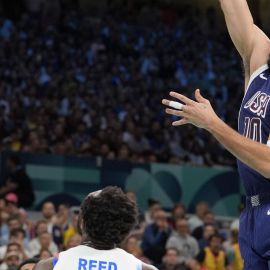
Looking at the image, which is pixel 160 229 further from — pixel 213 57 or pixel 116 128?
pixel 213 57

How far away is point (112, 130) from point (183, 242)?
4.94 meters

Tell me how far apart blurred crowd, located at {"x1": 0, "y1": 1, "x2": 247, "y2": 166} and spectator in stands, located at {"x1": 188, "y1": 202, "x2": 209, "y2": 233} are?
2238 mm

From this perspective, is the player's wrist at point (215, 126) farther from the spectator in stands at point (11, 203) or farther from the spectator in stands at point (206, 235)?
the spectator in stands at point (206, 235)

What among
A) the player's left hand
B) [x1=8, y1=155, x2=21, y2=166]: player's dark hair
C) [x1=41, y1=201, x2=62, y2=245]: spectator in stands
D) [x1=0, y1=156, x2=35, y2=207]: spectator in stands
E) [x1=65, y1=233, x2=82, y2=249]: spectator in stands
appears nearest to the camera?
the player's left hand

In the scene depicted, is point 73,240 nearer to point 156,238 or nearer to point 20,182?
point 156,238

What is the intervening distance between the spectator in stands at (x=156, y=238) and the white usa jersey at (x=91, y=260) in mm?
8861

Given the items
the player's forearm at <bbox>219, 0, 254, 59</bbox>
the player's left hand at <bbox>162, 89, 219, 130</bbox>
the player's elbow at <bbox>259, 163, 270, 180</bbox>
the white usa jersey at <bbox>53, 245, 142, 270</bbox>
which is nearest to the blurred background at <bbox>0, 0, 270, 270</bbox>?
the player's forearm at <bbox>219, 0, 254, 59</bbox>

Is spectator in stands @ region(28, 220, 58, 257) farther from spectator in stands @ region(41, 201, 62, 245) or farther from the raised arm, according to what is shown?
the raised arm

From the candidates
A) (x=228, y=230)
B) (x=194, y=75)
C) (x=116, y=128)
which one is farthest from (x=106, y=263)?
(x=194, y=75)

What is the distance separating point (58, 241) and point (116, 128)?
6015mm

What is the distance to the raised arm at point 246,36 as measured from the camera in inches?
195

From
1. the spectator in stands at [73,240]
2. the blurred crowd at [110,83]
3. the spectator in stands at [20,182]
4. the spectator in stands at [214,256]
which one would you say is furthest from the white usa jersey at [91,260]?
the blurred crowd at [110,83]

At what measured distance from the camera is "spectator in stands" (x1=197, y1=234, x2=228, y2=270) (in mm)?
13547

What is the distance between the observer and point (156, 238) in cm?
1372
